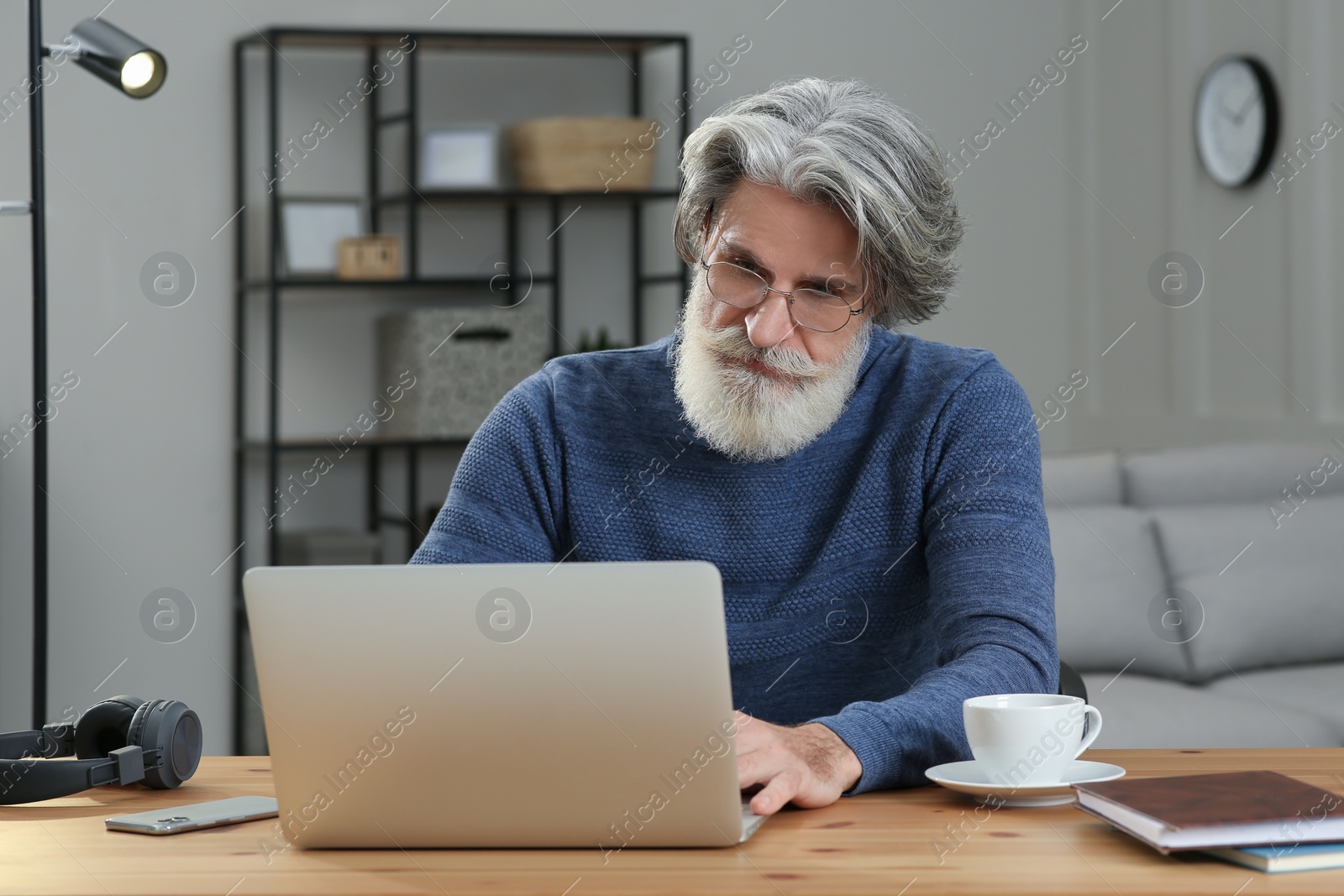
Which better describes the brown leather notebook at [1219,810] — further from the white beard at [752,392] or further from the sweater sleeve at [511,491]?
the sweater sleeve at [511,491]

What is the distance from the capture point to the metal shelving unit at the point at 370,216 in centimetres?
378

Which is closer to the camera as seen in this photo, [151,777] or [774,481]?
[151,777]

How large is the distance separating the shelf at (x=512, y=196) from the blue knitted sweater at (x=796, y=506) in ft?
7.58

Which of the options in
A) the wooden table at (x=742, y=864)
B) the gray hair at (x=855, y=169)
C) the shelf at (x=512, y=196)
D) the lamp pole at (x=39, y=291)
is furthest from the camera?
the shelf at (x=512, y=196)

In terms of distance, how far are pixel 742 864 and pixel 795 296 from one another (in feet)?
2.46

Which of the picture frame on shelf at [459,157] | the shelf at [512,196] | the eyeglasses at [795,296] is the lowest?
the eyeglasses at [795,296]

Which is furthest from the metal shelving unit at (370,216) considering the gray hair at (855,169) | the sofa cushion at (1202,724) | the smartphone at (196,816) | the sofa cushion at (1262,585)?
the smartphone at (196,816)

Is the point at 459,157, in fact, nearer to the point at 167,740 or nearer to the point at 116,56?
the point at 116,56

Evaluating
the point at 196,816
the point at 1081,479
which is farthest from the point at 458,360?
the point at 196,816

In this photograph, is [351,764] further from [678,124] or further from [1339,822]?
[678,124]

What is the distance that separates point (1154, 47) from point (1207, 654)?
2.04m

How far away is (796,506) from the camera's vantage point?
5.17 feet

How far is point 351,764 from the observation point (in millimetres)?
905

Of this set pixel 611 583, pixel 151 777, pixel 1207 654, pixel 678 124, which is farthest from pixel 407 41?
pixel 611 583
